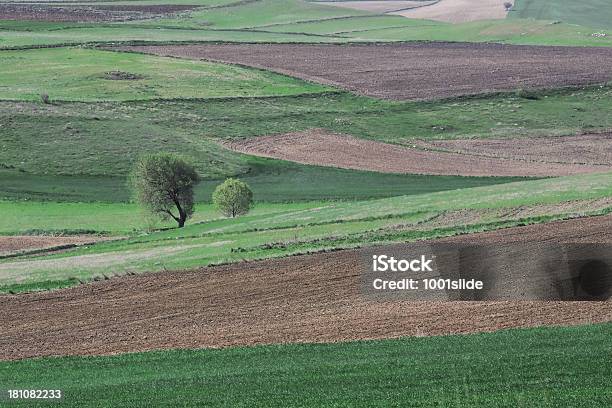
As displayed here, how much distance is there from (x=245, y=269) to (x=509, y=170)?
124ft

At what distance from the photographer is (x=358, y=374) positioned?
2345 cm

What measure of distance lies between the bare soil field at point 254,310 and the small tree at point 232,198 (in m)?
22.2

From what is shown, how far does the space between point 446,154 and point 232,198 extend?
2286 cm

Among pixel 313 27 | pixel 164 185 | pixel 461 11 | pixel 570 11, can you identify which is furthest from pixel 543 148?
pixel 461 11

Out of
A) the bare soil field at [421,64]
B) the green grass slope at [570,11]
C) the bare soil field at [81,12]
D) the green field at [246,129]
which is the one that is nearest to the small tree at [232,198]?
the green field at [246,129]

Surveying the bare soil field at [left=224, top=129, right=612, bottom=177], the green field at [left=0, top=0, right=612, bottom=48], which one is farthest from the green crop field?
the green field at [left=0, top=0, right=612, bottom=48]

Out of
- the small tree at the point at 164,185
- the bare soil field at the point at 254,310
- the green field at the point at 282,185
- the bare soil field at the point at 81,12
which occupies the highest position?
the bare soil field at the point at 81,12

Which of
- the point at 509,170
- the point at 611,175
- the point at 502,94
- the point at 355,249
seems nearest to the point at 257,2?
the point at 502,94

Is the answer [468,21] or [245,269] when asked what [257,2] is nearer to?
[468,21]

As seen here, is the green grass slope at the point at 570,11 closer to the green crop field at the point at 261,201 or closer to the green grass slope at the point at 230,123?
the green crop field at the point at 261,201

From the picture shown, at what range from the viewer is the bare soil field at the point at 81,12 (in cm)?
15275

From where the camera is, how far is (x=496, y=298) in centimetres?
2936

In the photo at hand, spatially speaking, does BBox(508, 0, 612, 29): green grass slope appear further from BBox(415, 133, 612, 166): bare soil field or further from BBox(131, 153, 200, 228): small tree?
BBox(131, 153, 200, 228): small tree

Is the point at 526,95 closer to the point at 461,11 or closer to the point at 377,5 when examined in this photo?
the point at 461,11
